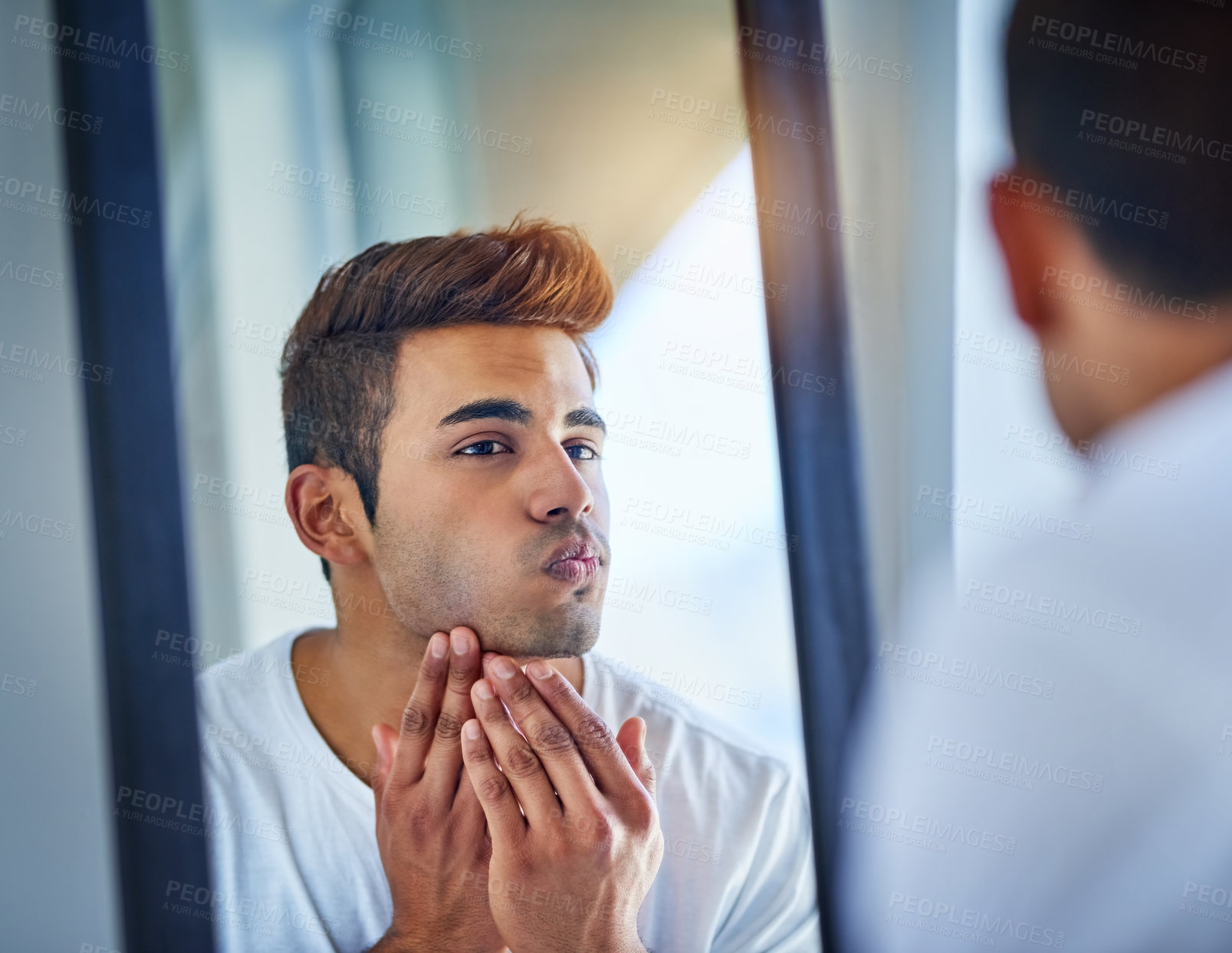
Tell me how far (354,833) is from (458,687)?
284mm

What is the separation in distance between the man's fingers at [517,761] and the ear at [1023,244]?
1131 millimetres

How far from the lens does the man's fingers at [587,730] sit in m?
1.19

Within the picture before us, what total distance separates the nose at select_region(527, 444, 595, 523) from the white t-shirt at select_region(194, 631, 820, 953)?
0.82 feet

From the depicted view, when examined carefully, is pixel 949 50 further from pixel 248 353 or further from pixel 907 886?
pixel 907 886

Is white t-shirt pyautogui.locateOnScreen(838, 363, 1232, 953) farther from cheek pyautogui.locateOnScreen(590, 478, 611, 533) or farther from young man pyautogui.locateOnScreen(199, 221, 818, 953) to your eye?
cheek pyautogui.locateOnScreen(590, 478, 611, 533)

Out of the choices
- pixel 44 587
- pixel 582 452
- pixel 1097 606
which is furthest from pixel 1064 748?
pixel 44 587

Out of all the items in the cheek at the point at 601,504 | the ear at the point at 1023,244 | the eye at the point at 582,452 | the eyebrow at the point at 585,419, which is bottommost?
the cheek at the point at 601,504

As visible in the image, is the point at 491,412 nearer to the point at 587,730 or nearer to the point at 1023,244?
the point at 587,730

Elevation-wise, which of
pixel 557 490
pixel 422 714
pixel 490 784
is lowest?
pixel 490 784

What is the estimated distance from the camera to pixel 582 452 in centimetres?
128

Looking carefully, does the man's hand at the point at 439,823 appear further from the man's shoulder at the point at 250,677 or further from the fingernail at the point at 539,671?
the man's shoulder at the point at 250,677

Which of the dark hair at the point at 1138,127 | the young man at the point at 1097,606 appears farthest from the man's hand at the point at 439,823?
the dark hair at the point at 1138,127

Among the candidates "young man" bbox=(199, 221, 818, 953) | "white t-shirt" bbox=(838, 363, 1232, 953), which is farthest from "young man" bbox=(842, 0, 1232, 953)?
"young man" bbox=(199, 221, 818, 953)

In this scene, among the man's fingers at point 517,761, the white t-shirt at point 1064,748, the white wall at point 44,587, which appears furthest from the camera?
the white t-shirt at point 1064,748
